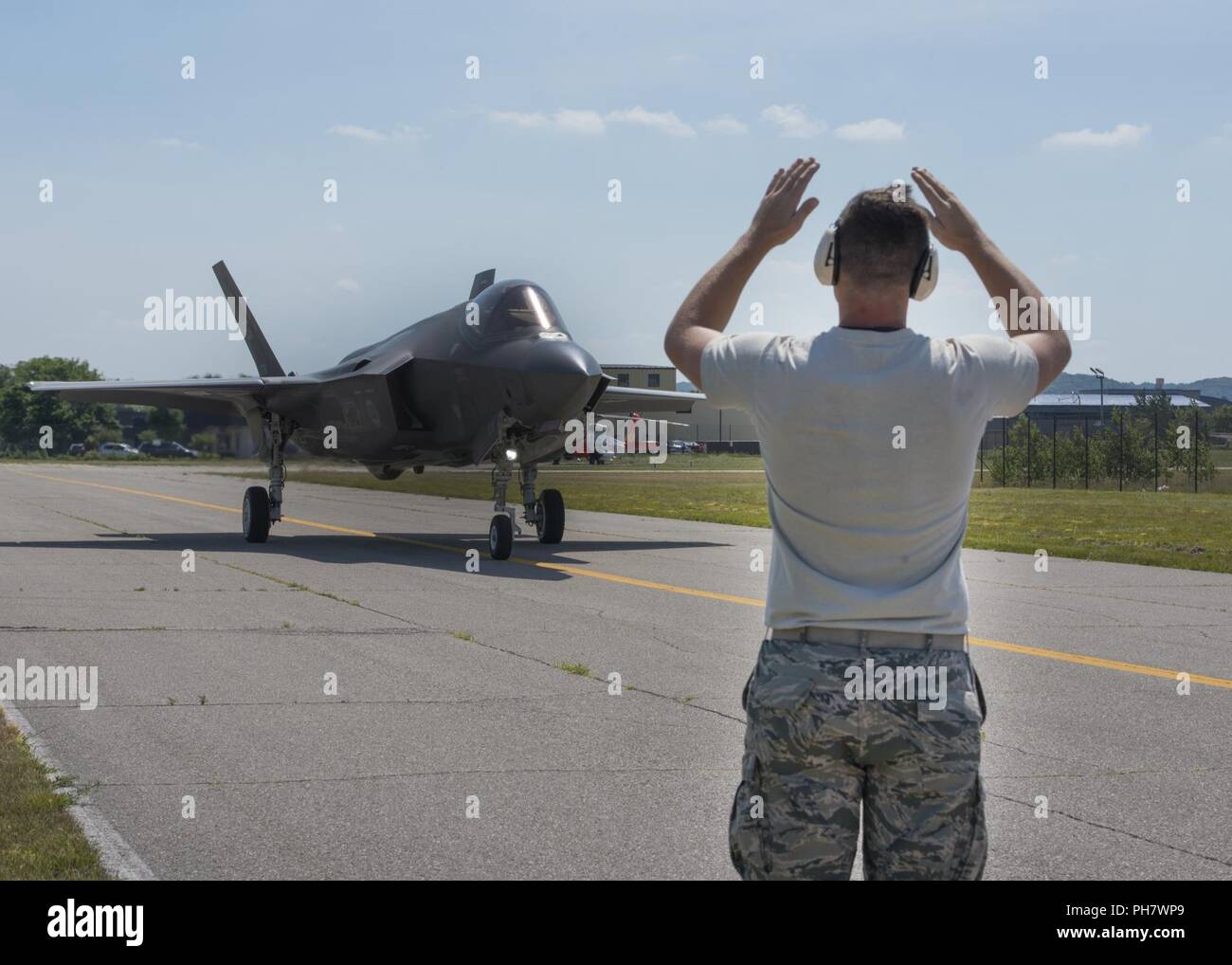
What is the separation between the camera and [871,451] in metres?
2.84

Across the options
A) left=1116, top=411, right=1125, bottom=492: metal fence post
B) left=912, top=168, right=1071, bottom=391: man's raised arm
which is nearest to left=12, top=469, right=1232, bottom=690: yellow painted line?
left=912, top=168, right=1071, bottom=391: man's raised arm

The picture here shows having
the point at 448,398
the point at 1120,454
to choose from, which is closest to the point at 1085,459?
the point at 1120,454

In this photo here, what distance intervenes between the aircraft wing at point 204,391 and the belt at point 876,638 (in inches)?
723

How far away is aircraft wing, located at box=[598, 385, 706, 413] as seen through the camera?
2372 centimetres

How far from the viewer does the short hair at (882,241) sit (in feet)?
9.47

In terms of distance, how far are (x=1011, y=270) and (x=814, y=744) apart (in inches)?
45.7

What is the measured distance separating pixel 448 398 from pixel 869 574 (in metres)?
15.9

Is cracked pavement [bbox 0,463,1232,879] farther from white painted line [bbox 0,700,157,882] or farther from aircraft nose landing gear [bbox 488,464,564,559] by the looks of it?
aircraft nose landing gear [bbox 488,464,564,559]

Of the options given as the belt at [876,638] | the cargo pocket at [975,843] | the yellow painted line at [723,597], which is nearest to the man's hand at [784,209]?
the belt at [876,638]

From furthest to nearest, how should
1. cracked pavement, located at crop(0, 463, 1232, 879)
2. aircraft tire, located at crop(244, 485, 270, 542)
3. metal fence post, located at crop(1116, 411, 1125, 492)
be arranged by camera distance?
metal fence post, located at crop(1116, 411, 1125, 492)
aircraft tire, located at crop(244, 485, 270, 542)
cracked pavement, located at crop(0, 463, 1232, 879)
